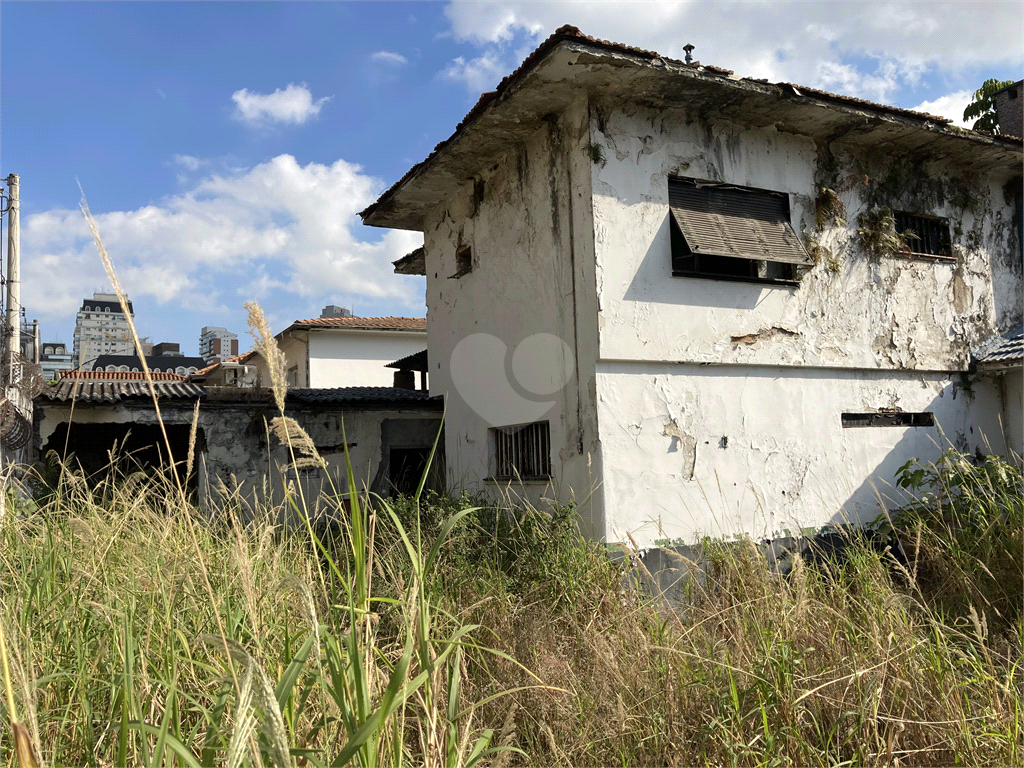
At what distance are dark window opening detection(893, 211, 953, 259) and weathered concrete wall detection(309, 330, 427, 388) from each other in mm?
13976

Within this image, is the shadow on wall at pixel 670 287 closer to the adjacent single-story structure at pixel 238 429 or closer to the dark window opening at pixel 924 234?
the dark window opening at pixel 924 234

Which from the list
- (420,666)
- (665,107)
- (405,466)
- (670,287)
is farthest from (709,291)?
(420,666)

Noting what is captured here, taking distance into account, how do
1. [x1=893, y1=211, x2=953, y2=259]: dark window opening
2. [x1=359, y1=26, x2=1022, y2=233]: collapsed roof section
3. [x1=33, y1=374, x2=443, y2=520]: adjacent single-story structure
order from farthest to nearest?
[x1=893, y1=211, x2=953, y2=259]: dark window opening, [x1=33, y1=374, x2=443, y2=520]: adjacent single-story structure, [x1=359, y1=26, x2=1022, y2=233]: collapsed roof section

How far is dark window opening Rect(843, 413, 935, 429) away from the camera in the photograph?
802 centimetres

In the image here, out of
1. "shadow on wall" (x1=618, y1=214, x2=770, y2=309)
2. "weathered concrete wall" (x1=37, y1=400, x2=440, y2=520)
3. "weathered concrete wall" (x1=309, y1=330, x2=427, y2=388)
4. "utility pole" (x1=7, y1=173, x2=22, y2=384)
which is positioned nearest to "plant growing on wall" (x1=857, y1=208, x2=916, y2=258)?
"shadow on wall" (x1=618, y1=214, x2=770, y2=309)

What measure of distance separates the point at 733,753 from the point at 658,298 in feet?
16.6

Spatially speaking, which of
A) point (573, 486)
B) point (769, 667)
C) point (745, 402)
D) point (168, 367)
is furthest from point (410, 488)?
point (168, 367)

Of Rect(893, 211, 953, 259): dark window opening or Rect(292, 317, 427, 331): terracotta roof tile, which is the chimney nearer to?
Rect(292, 317, 427, 331): terracotta roof tile

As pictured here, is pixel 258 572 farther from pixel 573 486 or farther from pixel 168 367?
pixel 168 367

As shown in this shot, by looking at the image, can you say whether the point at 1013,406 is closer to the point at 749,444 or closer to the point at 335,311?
the point at 749,444

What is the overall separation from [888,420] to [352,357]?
14.7 metres

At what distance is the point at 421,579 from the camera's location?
5.06ft

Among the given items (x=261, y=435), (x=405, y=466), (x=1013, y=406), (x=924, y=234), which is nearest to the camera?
(x=1013, y=406)

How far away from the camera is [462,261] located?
9.40 meters
